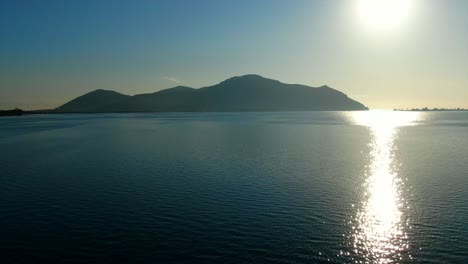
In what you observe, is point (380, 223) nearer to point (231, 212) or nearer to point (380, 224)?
point (380, 224)

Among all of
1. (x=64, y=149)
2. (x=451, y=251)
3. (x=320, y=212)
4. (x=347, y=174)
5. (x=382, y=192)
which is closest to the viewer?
(x=451, y=251)

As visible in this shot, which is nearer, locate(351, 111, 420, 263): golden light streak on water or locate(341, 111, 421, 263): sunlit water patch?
locate(341, 111, 421, 263): sunlit water patch

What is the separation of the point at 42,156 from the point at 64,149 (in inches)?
439

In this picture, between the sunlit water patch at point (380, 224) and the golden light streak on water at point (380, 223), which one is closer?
the sunlit water patch at point (380, 224)

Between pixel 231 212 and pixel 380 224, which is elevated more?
pixel 231 212

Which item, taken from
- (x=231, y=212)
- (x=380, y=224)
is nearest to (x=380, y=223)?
(x=380, y=224)

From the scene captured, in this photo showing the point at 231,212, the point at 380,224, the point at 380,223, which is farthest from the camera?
the point at 231,212

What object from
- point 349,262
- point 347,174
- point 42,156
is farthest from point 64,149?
point 349,262

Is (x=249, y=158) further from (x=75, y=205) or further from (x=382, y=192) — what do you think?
(x=75, y=205)

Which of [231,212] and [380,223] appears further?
[231,212]

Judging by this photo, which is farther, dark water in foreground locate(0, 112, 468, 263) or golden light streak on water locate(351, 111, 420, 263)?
golden light streak on water locate(351, 111, 420, 263)

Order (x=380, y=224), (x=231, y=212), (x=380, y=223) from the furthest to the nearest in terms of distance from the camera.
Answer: (x=231, y=212) → (x=380, y=223) → (x=380, y=224)

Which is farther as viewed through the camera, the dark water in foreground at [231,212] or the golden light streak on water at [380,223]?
the golden light streak on water at [380,223]

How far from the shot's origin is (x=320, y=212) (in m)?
32.1
